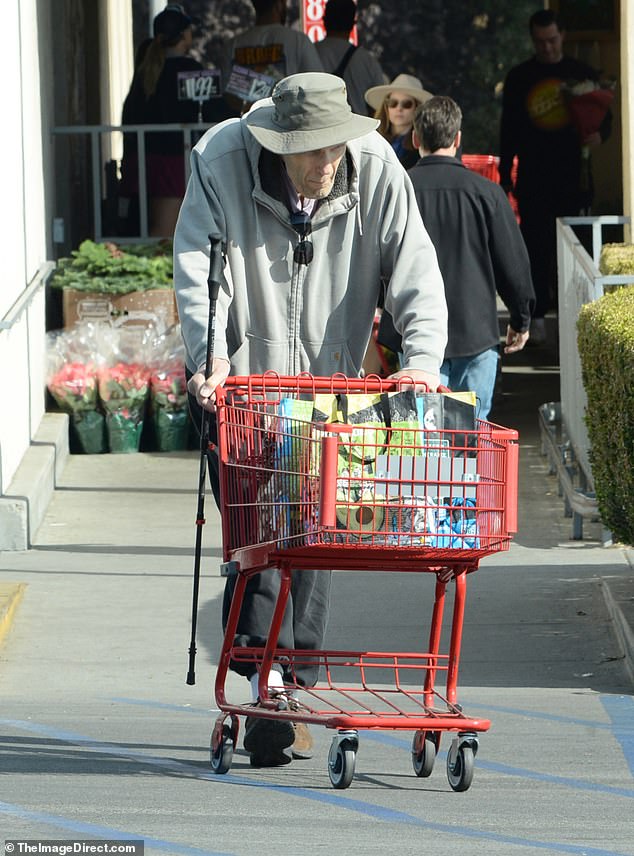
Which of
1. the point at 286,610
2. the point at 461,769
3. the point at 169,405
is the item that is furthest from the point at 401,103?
the point at 461,769

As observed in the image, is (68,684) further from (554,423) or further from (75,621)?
(554,423)

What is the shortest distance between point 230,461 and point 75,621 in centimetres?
291

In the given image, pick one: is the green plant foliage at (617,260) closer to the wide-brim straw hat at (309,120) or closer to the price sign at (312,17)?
the wide-brim straw hat at (309,120)

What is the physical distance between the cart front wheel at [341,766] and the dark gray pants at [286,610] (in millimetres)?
502

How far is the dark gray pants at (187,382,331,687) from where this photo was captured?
5523 mm

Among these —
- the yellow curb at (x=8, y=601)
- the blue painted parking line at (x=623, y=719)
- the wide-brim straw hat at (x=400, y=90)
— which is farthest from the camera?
the wide-brim straw hat at (x=400, y=90)

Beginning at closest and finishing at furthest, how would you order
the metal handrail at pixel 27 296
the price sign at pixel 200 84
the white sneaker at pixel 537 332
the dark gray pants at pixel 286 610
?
the dark gray pants at pixel 286 610, the metal handrail at pixel 27 296, the price sign at pixel 200 84, the white sneaker at pixel 537 332

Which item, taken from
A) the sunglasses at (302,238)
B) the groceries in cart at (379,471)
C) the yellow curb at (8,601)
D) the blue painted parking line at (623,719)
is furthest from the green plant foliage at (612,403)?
the yellow curb at (8,601)

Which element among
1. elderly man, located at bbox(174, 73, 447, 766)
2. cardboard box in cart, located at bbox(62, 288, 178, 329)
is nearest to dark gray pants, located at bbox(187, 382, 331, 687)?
elderly man, located at bbox(174, 73, 447, 766)

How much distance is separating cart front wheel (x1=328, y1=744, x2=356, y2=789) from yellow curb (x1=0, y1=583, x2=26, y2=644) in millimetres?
2544

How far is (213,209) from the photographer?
546 cm

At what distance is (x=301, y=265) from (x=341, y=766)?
1483mm

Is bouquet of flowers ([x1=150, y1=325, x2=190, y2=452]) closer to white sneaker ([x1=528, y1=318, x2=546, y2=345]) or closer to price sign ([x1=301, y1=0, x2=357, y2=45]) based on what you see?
white sneaker ([x1=528, y1=318, x2=546, y2=345])

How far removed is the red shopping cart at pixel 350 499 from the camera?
186 inches
